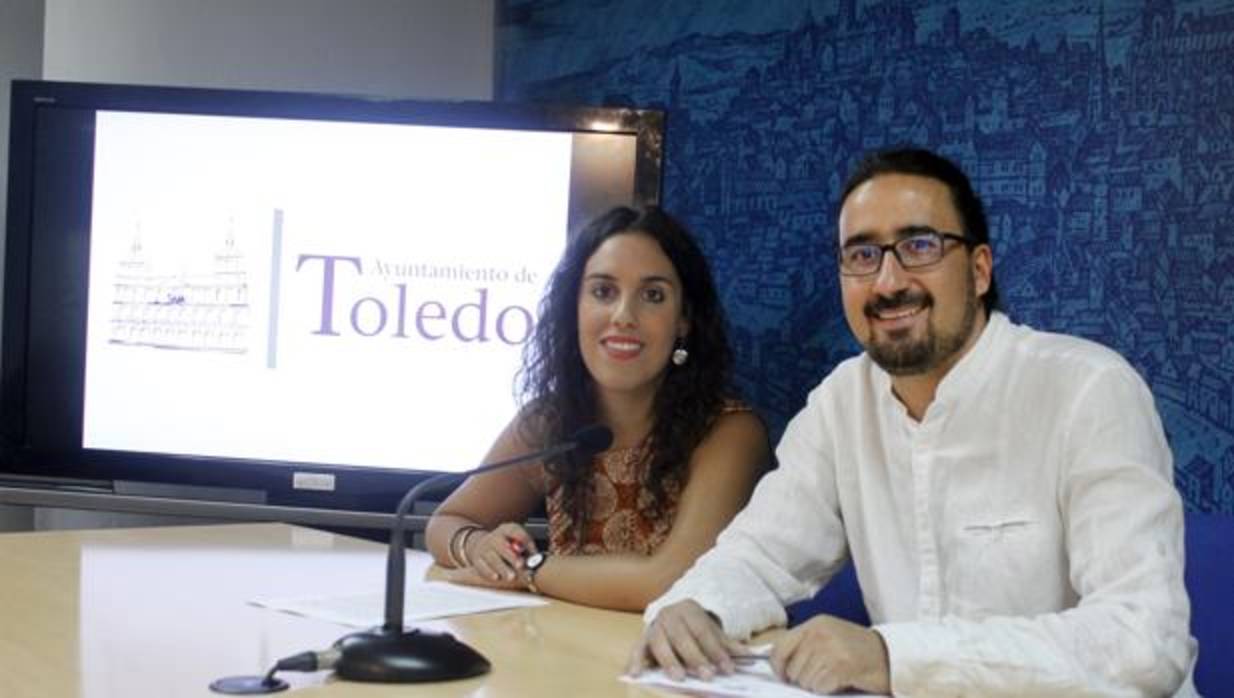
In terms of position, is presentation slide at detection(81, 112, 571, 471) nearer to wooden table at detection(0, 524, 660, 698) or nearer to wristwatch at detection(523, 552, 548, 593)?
wooden table at detection(0, 524, 660, 698)

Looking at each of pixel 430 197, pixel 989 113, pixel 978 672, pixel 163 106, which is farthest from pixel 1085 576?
pixel 163 106

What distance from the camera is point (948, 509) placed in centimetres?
203

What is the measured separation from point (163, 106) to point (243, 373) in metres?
0.61

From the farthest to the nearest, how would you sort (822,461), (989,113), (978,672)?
(989,113) → (822,461) → (978,672)

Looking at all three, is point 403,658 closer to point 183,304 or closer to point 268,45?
point 183,304

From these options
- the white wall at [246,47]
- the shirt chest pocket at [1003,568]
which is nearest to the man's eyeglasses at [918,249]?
the shirt chest pocket at [1003,568]

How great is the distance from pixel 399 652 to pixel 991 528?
80 centimetres

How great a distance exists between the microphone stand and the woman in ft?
2.63

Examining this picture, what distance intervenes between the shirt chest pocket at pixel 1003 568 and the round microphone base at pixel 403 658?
688 mm

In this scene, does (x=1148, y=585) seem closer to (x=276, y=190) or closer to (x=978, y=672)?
(x=978, y=672)

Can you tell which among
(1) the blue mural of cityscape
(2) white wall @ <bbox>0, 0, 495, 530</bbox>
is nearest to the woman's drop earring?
(1) the blue mural of cityscape

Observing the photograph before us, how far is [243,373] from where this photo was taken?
3391 millimetres

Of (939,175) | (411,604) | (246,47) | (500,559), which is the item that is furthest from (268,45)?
(939,175)

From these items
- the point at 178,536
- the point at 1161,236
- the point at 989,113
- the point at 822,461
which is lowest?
the point at 178,536
